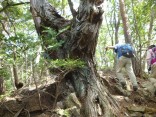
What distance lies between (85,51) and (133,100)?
2.19 m

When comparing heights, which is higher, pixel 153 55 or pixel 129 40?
pixel 129 40

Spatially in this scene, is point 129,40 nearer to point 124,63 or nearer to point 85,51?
point 124,63

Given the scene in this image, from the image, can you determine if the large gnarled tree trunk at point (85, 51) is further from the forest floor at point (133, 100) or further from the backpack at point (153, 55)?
the backpack at point (153, 55)

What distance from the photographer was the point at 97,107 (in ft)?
19.0

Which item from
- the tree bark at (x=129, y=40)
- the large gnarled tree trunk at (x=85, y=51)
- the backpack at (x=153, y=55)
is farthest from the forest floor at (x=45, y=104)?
the tree bark at (x=129, y=40)

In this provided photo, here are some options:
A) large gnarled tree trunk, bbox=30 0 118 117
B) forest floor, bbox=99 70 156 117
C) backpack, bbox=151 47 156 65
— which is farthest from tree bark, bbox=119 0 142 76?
large gnarled tree trunk, bbox=30 0 118 117

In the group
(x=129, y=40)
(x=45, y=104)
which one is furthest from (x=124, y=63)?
(x=45, y=104)

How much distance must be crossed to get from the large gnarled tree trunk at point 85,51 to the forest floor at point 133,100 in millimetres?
497

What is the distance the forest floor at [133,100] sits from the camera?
626 cm

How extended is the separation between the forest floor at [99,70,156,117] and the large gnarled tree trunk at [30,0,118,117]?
50 cm

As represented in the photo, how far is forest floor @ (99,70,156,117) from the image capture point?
6262mm

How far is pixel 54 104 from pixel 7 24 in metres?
5.54

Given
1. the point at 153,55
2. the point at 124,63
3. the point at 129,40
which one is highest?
the point at 129,40

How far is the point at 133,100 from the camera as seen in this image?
22.7 ft
